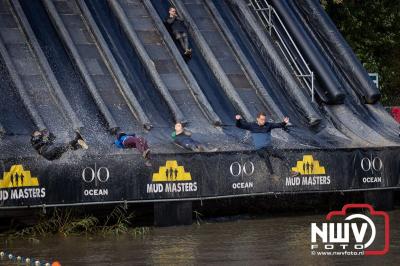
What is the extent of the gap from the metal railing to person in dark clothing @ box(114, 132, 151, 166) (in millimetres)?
6539

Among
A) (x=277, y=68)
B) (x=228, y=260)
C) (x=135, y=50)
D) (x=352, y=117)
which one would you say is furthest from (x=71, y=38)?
(x=228, y=260)

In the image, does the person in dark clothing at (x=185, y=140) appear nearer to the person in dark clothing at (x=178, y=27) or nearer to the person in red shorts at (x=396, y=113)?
the person in dark clothing at (x=178, y=27)

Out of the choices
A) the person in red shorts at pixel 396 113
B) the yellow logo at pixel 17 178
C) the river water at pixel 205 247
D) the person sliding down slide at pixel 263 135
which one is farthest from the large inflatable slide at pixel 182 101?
the person in red shorts at pixel 396 113

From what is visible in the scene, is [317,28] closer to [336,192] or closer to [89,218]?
[336,192]

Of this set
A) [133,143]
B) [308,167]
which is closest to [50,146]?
[133,143]

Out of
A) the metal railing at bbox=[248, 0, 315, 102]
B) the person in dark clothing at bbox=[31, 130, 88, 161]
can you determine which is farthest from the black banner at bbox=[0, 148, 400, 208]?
the metal railing at bbox=[248, 0, 315, 102]

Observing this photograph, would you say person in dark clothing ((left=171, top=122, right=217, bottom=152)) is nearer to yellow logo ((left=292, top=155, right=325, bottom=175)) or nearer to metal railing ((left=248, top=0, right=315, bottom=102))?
yellow logo ((left=292, top=155, right=325, bottom=175))

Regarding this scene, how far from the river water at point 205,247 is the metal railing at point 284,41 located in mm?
5660

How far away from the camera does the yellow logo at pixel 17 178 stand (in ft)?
64.6

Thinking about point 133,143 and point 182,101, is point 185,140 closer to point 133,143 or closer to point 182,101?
point 133,143

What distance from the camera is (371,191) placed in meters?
23.5

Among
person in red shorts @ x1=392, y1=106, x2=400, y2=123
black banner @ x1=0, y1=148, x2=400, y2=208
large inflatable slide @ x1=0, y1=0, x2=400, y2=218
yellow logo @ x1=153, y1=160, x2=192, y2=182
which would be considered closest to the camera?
black banner @ x1=0, y1=148, x2=400, y2=208

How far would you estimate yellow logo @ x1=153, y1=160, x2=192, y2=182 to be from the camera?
68.6ft

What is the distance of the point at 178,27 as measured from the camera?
26156 millimetres
